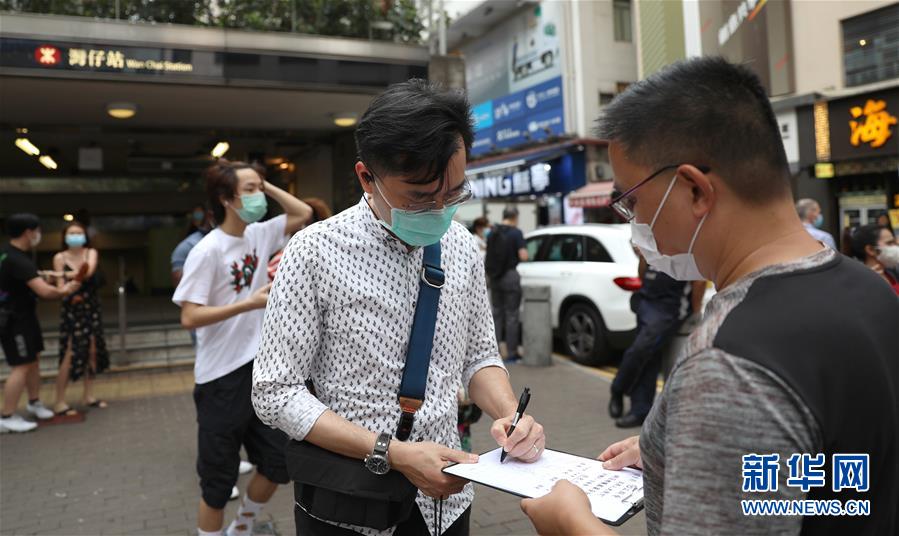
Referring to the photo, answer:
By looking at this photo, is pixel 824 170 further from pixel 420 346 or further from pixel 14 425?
pixel 420 346

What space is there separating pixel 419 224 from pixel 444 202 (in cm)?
9

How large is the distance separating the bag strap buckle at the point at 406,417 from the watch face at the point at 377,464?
105mm

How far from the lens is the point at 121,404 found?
7191 millimetres

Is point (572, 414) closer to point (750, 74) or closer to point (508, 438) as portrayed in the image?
point (508, 438)

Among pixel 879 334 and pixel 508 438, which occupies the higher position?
pixel 879 334

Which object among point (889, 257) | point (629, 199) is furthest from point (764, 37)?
point (629, 199)

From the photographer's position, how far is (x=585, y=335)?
29.6ft

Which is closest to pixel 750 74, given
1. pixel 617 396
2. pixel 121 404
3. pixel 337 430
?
pixel 337 430

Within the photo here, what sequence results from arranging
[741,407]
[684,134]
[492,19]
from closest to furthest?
1. [741,407]
2. [684,134]
3. [492,19]

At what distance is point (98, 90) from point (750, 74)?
8.80m

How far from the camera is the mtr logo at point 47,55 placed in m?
7.23

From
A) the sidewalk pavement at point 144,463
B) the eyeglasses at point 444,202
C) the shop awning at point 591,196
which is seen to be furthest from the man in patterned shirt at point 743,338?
the shop awning at point 591,196

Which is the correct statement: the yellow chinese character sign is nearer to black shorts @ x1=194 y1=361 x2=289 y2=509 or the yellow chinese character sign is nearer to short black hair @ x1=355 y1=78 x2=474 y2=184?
black shorts @ x1=194 y1=361 x2=289 y2=509

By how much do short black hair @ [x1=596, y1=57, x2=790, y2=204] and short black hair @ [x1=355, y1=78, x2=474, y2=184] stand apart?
0.62 m
